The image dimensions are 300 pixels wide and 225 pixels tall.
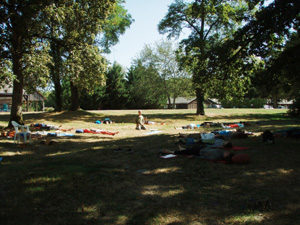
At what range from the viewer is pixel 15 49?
15.1 meters

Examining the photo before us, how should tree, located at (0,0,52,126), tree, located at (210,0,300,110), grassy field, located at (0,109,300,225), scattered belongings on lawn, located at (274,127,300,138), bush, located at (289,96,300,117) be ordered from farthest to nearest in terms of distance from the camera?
bush, located at (289,96,300,117) < tree, located at (0,0,52,126) < scattered belongings on lawn, located at (274,127,300,138) < tree, located at (210,0,300,110) < grassy field, located at (0,109,300,225)

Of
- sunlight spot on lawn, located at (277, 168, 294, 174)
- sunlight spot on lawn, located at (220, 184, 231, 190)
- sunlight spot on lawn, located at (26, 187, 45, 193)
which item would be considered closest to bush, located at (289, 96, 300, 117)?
sunlight spot on lawn, located at (277, 168, 294, 174)

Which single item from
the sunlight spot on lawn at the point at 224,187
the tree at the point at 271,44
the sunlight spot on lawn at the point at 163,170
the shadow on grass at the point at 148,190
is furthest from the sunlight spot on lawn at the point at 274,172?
the tree at the point at 271,44

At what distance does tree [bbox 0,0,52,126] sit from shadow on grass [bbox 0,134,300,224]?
Result: 949cm

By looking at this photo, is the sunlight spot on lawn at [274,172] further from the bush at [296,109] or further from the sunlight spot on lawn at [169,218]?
the bush at [296,109]

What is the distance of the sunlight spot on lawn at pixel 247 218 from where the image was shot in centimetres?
353

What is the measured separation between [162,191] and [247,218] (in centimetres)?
171

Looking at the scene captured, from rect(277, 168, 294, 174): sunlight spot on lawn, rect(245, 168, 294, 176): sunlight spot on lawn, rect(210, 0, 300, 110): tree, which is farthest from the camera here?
rect(210, 0, 300, 110): tree

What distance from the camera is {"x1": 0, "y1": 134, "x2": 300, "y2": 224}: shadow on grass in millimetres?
3748

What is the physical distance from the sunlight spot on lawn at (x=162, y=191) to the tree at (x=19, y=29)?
12.3 metres

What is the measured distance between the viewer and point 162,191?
15.8ft

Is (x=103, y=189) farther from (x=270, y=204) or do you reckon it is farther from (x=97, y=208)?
(x=270, y=204)

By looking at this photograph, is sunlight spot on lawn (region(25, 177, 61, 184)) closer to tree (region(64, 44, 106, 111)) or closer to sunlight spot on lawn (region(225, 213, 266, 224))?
sunlight spot on lawn (region(225, 213, 266, 224))

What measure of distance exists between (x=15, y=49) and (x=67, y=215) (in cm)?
1441
